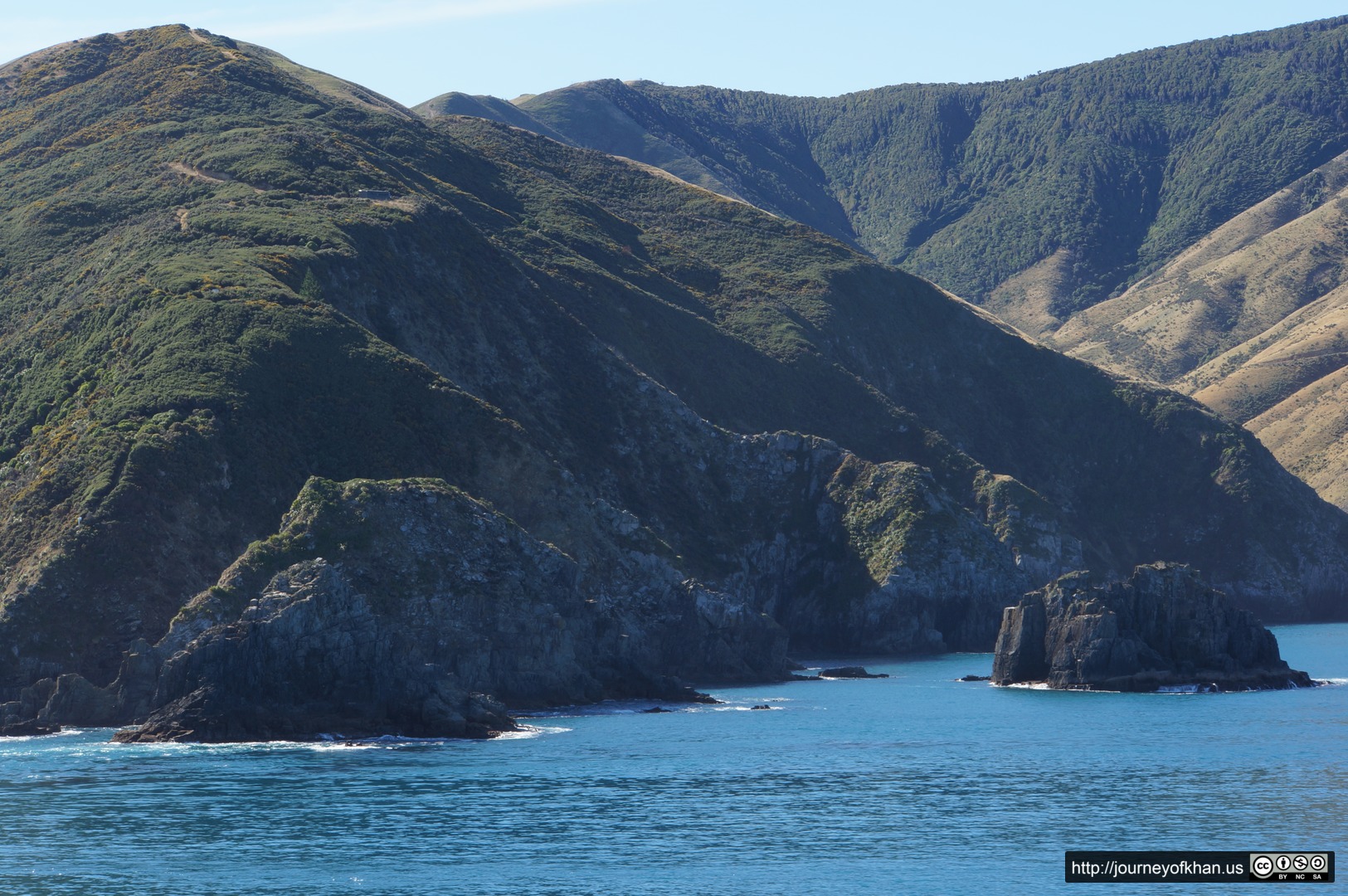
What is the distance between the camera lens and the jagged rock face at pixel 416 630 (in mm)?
99312

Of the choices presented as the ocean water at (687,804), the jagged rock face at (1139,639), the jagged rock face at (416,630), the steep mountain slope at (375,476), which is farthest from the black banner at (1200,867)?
the jagged rock face at (1139,639)

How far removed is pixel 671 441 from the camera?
171 m

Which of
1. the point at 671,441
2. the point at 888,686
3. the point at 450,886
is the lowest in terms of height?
the point at 450,886

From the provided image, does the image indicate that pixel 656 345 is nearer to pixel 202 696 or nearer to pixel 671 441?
pixel 671 441

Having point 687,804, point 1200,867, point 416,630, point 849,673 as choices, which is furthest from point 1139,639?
point 1200,867

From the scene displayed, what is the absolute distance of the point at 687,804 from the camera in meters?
81.5

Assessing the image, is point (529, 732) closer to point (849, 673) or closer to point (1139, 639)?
point (849, 673)

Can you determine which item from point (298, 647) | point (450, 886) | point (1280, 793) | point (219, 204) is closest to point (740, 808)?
point (450, 886)

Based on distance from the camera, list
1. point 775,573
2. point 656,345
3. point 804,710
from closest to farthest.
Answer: point 804,710 → point 775,573 → point 656,345

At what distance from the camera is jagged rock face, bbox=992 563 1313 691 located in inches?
4993

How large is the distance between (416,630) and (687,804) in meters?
32.1

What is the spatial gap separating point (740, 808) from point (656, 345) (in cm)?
12276

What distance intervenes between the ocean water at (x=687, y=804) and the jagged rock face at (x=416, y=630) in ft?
10.8

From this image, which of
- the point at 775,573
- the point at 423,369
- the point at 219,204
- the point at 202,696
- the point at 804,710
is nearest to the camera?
the point at 202,696
